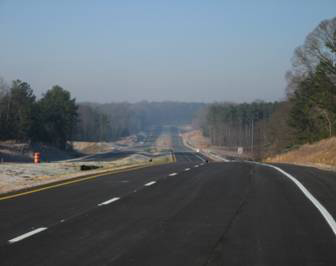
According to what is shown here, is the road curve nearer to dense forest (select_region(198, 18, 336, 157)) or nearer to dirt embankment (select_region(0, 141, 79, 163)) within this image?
dense forest (select_region(198, 18, 336, 157))

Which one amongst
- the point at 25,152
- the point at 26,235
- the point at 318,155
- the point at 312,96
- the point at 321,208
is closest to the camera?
the point at 26,235

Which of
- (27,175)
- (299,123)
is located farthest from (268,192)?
(299,123)

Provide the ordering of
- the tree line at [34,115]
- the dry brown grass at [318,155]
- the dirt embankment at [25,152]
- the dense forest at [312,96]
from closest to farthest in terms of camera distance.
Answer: the dry brown grass at [318,155]
the dense forest at [312,96]
the dirt embankment at [25,152]
the tree line at [34,115]

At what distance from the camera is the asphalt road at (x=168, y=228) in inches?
292

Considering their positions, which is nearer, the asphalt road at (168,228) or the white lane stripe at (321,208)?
the asphalt road at (168,228)

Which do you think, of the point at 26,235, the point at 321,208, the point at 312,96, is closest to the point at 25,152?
the point at 312,96

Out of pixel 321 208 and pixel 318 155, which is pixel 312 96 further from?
pixel 321 208

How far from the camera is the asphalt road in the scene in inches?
292

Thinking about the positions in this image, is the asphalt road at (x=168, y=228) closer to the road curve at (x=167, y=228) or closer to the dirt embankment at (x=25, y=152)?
the road curve at (x=167, y=228)

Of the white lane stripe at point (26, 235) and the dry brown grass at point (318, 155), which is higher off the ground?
the dry brown grass at point (318, 155)

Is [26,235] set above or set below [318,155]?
below

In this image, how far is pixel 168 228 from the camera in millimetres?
9547

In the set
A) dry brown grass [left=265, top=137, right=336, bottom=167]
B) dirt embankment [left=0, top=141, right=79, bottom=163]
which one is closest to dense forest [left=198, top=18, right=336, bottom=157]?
dry brown grass [left=265, top=137, right=336, bottom=167]

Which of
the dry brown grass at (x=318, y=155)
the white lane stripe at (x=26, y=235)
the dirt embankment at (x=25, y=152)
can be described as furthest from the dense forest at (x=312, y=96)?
the white lane stripe at (x=26, y=235)
